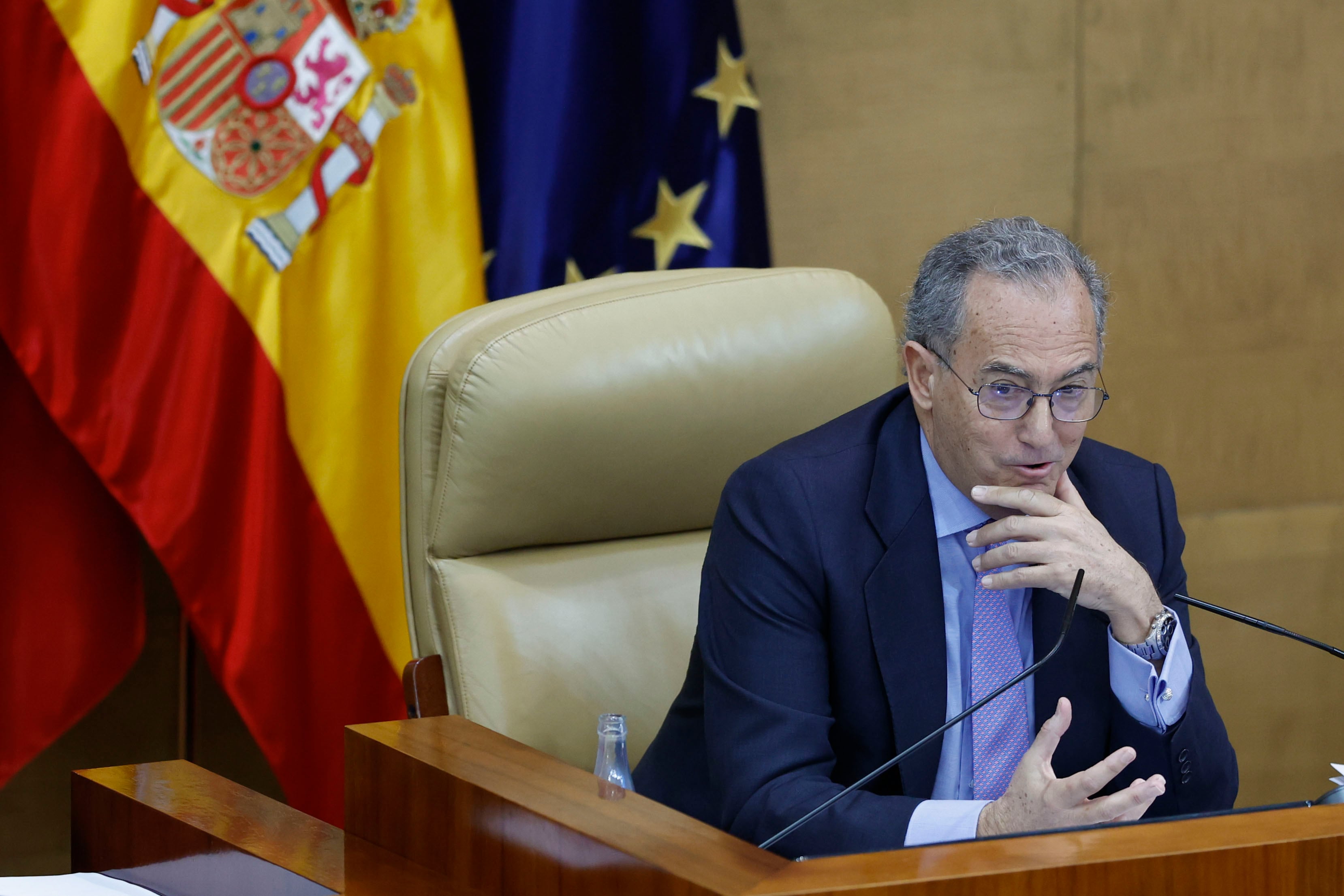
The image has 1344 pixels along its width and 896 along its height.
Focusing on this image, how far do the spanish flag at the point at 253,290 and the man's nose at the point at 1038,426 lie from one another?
1.08 meters

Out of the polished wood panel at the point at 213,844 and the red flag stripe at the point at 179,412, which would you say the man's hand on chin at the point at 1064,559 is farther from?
the red flag stripe at the point at 179,412

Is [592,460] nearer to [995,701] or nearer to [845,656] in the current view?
[845,656]

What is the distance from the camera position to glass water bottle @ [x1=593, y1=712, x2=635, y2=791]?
46.6 inches

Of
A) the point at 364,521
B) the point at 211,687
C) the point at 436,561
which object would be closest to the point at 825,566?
the point at 436,561

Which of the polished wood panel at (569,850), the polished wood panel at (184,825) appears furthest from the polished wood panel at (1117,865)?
the polished wood panel at (184,825)

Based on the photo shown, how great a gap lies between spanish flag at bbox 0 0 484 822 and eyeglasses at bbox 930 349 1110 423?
1050 mm

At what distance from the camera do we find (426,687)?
1.54m

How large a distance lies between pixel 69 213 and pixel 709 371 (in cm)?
97

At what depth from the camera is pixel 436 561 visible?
5.22 feet

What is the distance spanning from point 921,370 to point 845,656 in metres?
0.31

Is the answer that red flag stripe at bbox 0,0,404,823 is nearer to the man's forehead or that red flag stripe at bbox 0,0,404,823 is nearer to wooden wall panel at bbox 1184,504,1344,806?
the man's forehead

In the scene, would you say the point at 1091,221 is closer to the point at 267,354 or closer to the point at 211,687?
the point at 267,354

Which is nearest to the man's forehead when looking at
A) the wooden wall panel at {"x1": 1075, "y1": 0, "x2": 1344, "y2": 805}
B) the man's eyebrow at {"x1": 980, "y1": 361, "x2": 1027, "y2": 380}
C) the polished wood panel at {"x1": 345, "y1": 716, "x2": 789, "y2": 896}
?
the man's eyebrow at {"x1": 980, "y1": 361, "x2": 1027, "y2": 380}

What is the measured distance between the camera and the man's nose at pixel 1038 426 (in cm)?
140
